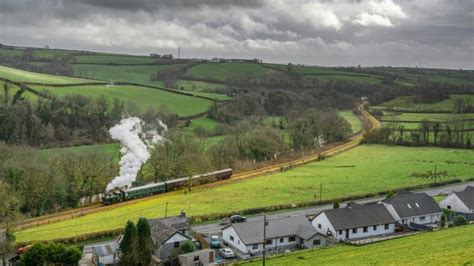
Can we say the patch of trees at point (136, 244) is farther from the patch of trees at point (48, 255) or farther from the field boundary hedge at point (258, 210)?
the field boundary hedge at point (258, 210)

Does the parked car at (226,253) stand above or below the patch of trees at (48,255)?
below

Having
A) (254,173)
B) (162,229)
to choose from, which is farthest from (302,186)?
(162,229)

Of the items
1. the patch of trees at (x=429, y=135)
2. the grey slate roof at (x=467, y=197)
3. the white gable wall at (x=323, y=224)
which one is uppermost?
the patch of trees at (x=429, y=135)

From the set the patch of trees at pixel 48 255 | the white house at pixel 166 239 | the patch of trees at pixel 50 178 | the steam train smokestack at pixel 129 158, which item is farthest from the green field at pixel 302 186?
the patch of trees at pixel 48 255

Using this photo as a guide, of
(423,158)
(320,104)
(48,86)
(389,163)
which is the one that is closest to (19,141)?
(48,86)

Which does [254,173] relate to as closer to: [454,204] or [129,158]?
[129,158]

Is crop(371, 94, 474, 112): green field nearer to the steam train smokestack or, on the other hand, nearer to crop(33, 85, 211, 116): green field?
crop(33, 85, 211, 116): green field

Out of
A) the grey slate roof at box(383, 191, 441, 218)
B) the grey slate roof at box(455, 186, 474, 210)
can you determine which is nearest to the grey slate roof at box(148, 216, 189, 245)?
the grey slate roof at box(383, 191, 441, 218)

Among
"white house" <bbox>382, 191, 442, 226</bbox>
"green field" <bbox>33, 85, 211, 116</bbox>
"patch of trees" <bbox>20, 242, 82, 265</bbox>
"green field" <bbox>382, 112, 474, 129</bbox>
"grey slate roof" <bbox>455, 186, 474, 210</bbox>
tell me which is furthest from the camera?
"green field" <bbox>382, 112, 474, 129</bbox>
